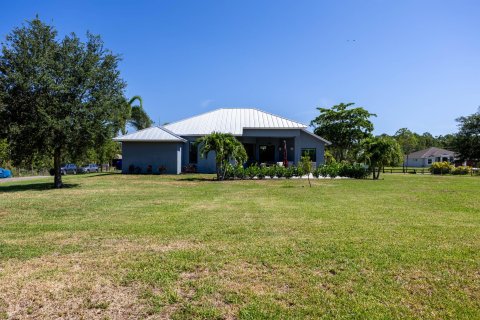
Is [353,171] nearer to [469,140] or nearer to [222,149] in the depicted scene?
[222,149]

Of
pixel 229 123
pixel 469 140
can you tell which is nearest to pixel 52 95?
pixel 229 123

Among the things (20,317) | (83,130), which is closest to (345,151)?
(83,130)

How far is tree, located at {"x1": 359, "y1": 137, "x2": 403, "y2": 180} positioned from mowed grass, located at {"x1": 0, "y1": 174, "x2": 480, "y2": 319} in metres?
15.3

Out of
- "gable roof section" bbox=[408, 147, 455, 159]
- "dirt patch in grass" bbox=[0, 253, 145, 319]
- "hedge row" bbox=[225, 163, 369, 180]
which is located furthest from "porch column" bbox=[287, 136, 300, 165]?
"gable roof section" bbox=[408, 147, 455, 159]

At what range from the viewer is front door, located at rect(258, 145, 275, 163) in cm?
3188

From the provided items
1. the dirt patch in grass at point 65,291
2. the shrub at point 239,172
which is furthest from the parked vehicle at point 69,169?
the dirt patch in grass at point 65,291

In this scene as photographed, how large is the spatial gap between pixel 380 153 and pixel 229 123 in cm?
1238

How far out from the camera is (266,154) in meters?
31.9

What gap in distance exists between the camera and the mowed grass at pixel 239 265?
3.83 meters

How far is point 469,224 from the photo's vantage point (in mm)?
8055

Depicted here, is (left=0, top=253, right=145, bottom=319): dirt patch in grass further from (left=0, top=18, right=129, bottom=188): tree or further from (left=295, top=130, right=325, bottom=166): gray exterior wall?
(left=295, top=130, right=325, bottom=166): gray exterior wall

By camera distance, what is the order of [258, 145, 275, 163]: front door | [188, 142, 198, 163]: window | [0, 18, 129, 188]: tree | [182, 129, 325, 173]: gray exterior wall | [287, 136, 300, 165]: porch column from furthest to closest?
[258, 145, 275, 163]: front door → [287, 136, 300, 165]: porch column → [188, 142, 198, 163]: window → [182, 129, 325, 173]: gray exterior wall → [0, 18, 129, 188]: tree

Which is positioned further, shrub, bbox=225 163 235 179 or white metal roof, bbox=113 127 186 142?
white metal roof, bbox=113 127 186 142

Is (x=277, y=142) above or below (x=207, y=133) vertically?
below
